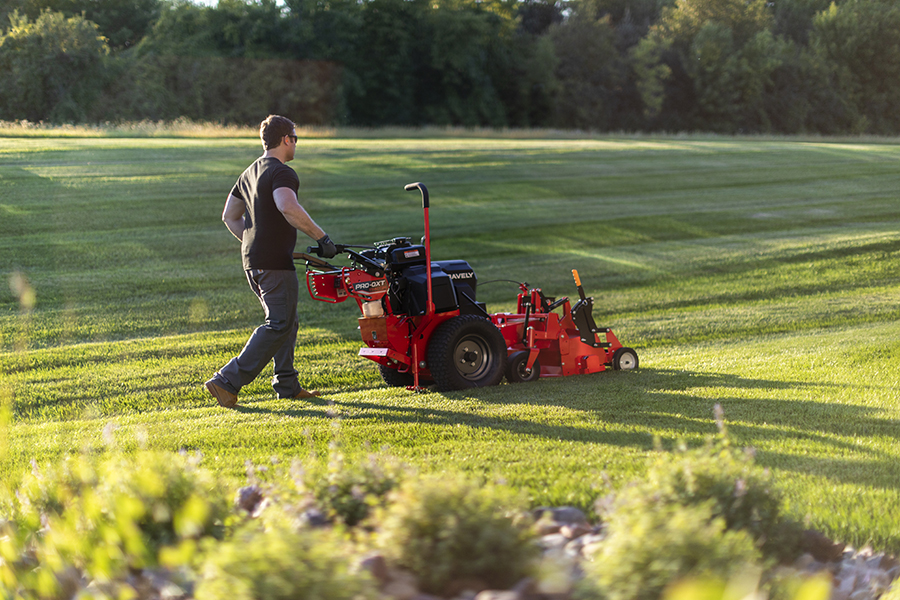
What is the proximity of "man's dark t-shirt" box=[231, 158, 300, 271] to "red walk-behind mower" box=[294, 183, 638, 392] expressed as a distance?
0.80 ft

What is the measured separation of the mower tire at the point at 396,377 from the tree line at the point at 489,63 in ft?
80.6

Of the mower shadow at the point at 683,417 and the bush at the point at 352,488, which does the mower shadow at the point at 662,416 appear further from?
the bush at the point at 352,488

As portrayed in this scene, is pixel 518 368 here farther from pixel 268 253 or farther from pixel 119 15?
pixel 119 15

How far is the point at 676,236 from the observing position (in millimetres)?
16562

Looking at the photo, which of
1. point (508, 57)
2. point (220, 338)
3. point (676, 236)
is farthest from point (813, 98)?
point (220, 338)

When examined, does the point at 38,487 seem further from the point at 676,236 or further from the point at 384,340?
the point at 676,236

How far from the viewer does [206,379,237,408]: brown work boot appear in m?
6.11

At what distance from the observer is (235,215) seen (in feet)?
21.0

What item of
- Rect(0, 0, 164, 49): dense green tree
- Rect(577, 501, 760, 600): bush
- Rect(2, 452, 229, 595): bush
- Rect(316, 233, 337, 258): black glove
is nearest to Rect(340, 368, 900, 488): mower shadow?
Rect(316, 233, 337, 258): black glove

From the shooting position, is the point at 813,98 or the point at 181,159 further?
Result: the point at 813,98

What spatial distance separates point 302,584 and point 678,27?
6179 centimetres

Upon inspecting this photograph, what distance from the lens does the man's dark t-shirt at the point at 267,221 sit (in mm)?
5914

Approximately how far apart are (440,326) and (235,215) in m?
1.91

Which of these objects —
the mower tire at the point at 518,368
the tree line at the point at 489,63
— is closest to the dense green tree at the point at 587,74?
the tree line at the point at 489,63
